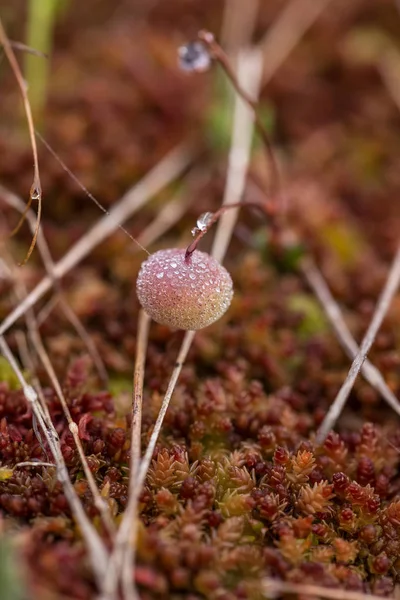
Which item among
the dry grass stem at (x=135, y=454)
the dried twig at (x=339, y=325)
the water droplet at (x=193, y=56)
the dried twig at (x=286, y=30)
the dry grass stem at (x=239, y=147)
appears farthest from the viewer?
the dried twig at (x=286, y=30)

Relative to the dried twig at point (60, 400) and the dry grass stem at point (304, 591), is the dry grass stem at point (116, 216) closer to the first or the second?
the dried twig at point (60, 400)

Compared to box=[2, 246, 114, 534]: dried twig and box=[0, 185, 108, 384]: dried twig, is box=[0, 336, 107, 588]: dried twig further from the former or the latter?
box=[0, 185, 108, 384]: dried twig

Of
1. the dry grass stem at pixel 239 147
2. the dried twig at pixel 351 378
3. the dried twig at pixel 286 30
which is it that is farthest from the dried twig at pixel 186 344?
the dried twig at pixel 351 378

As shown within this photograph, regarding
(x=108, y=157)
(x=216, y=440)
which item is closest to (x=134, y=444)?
(x=216, y=440)

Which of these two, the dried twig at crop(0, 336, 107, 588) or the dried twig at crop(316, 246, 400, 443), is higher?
the dried twig at crop(316, 246, 400, 443)

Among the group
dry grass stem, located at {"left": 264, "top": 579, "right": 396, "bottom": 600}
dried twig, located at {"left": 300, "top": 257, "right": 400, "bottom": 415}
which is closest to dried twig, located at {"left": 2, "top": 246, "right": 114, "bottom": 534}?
dry grass stem, located at {"left": 264, "top": 579, "right": 396, "bottom": 600}

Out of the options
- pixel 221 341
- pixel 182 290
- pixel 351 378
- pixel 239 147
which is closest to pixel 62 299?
pixel 221 341

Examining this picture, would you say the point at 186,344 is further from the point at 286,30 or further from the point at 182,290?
the point at 286,30
